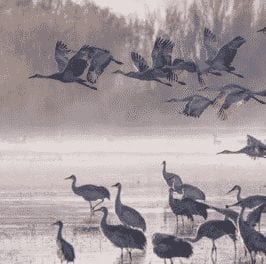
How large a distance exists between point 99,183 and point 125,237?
14.4m

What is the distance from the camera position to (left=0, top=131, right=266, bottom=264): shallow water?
664 inches

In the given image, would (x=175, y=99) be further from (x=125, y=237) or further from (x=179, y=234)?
(x=179, y=234)

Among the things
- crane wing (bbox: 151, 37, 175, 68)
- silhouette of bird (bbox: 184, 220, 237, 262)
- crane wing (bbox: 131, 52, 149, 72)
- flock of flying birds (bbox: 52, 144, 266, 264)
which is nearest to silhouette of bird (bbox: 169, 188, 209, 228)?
flock of flying birds (bbox: 52, 144, 266, 264)

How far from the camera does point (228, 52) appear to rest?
1598cm

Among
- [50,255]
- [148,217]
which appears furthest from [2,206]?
[50,255]

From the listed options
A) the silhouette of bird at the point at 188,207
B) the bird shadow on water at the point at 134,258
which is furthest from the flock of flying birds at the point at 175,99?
the silhouette of bird at the point at 188,207

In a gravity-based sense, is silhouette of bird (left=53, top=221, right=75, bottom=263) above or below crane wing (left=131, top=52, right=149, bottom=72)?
below

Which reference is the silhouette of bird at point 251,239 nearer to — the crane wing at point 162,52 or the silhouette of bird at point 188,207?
the crane wing at point 162,52

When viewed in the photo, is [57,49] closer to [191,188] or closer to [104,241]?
[104,241]

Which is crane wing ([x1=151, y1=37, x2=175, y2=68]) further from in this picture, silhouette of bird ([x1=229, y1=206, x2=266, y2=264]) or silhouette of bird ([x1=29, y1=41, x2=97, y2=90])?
silhouette of bird ([x1=229, y1=206, x2=266, y2=264])

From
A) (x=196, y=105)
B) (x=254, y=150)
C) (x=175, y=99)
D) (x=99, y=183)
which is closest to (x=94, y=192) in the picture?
(x=254, y=150)

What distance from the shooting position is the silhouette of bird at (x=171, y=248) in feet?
49.8

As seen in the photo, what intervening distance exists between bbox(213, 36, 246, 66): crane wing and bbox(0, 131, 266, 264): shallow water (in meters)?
2.60

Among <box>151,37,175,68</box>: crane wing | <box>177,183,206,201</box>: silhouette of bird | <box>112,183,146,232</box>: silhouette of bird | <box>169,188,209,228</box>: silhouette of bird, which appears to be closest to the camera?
<box>151,37,175,68</box>: crane wing
